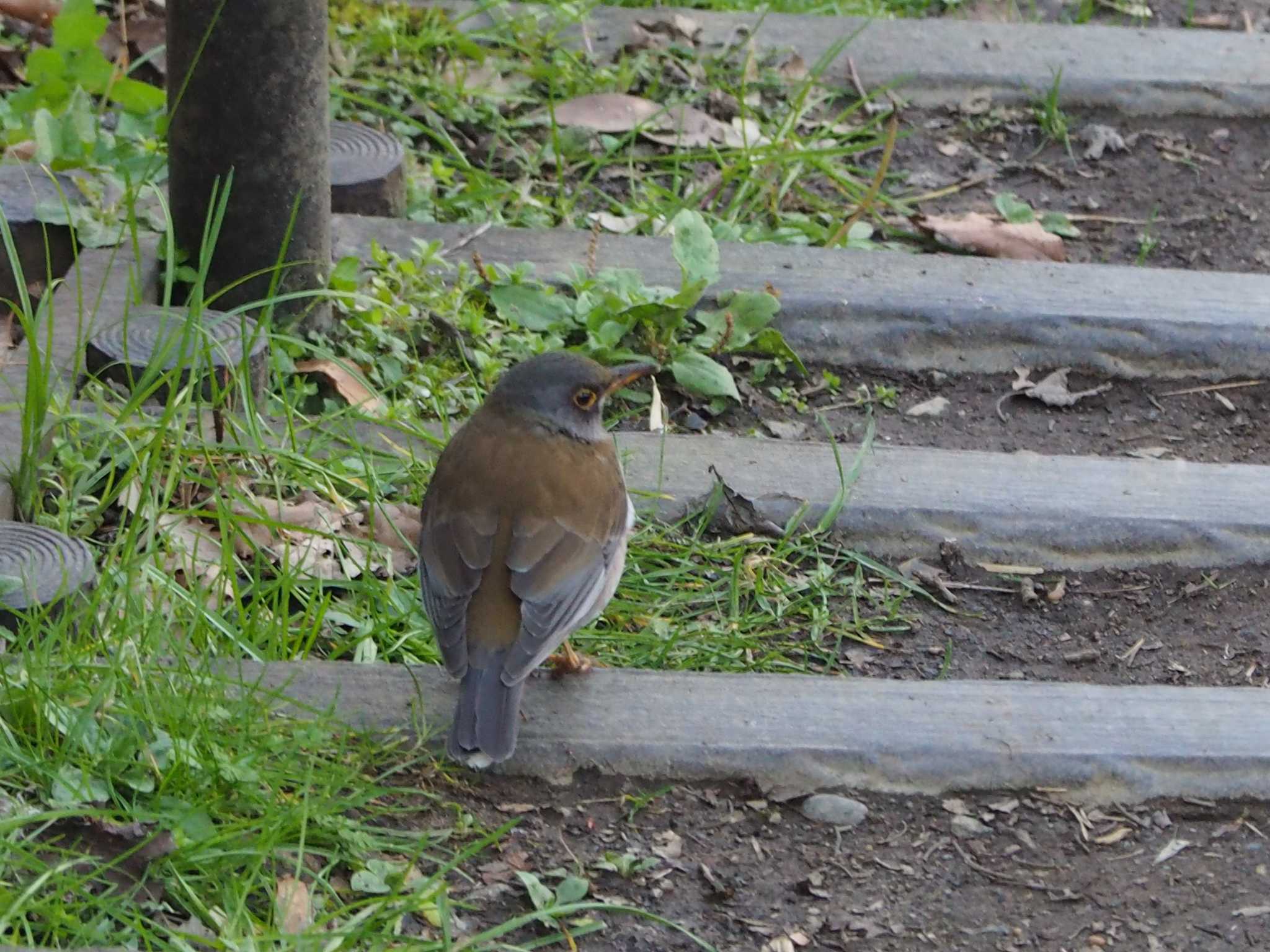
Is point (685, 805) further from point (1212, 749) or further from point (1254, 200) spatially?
point (1254, 200)

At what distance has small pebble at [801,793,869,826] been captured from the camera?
354 cm

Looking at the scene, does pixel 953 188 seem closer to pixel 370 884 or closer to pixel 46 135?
pixel 46 135

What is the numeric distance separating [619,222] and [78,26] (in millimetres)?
1943

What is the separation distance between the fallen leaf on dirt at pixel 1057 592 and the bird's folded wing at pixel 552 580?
4.05 ft

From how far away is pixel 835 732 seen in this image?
3.65 metres

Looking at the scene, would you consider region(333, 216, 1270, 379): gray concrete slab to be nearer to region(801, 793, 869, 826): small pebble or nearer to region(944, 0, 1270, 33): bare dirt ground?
region(801, 793, 869, 826): small pebble

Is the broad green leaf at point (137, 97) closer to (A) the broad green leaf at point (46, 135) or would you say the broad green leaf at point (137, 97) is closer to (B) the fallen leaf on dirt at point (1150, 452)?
(A) the broad green leaf at point (46, 135)

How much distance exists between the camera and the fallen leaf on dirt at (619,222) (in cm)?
591

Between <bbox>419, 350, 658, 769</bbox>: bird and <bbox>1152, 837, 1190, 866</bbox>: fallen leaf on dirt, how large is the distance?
131 cm

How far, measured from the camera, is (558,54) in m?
6.73

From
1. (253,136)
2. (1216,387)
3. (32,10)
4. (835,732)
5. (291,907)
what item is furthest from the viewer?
(32,10)

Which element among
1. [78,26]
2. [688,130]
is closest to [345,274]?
[78,26]

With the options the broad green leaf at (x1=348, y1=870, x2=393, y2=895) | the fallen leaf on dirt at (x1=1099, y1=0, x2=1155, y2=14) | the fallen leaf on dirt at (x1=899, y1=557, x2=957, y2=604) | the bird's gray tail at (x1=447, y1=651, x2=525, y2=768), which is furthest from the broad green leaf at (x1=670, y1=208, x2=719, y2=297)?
the fallen leaf on dirt at (x1=1099, y1=0, x2=1155, y2=14)

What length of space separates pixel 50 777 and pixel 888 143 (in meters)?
3.86
